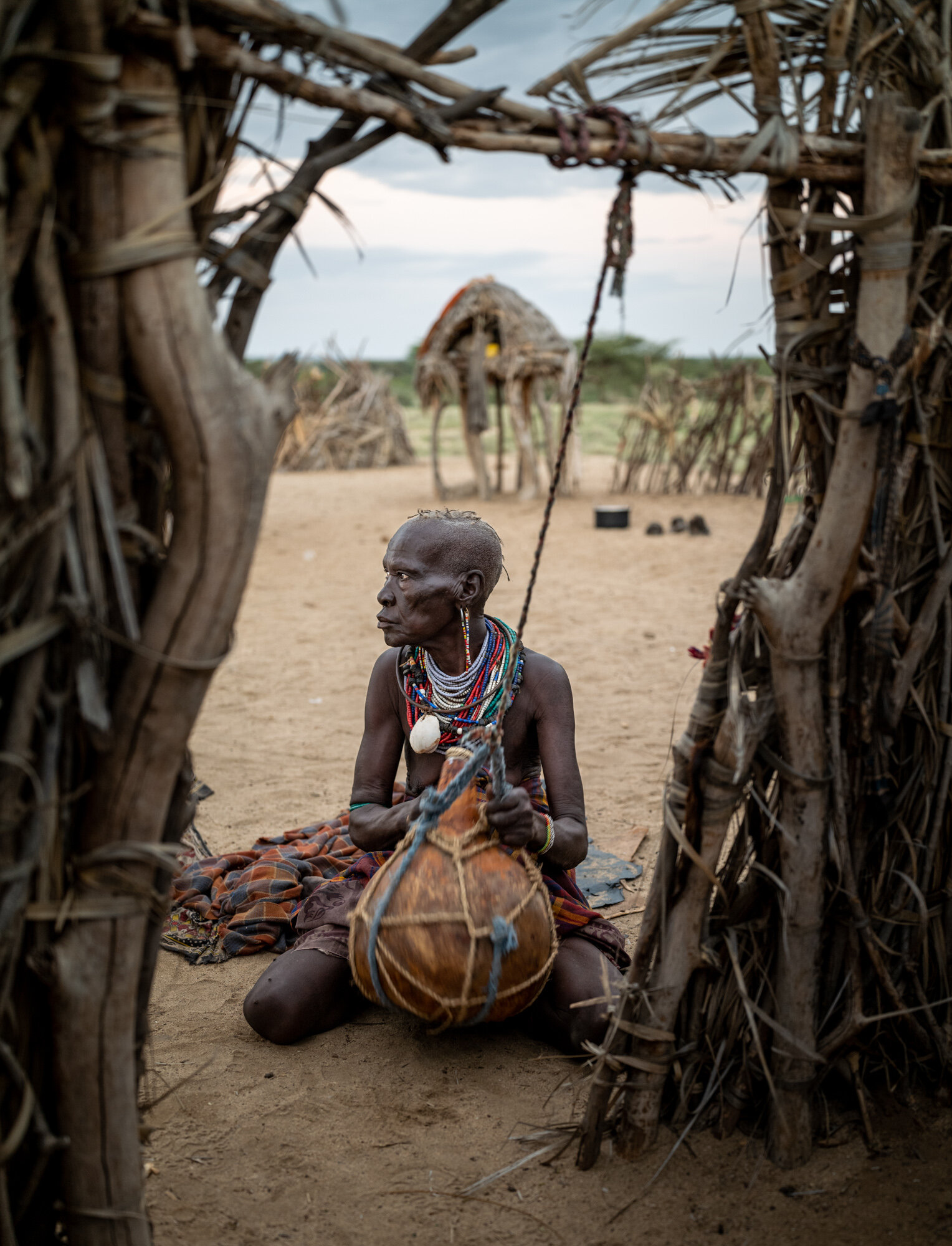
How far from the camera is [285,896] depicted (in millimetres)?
3371

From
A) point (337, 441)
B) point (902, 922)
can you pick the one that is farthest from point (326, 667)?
point (337, 441)

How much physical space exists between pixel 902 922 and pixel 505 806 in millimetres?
962

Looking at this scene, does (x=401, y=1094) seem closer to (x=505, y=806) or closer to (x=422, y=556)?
(x=505, y=806)

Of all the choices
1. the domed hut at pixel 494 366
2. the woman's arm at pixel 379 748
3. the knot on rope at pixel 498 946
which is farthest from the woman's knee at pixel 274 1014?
the domed hut at pixel 494 366

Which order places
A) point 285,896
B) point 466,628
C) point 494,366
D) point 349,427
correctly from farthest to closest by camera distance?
point 349,427 → point 494,366 → point 285,896 → point 466,628

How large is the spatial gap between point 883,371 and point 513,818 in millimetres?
1315

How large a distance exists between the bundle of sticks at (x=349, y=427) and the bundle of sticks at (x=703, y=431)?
22.8ft

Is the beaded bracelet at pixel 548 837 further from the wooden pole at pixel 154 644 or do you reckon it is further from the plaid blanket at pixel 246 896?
the wooden pole at pixel 154 644

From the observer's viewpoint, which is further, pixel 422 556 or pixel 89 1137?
pixel 422 556

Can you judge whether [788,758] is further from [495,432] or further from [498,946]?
[495,432]

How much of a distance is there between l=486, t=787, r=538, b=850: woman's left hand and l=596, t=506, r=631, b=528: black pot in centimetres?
947

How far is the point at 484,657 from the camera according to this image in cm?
272

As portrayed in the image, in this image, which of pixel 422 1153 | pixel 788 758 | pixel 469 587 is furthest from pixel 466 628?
pixel 422 1153

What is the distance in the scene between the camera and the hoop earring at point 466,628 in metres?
2.66
